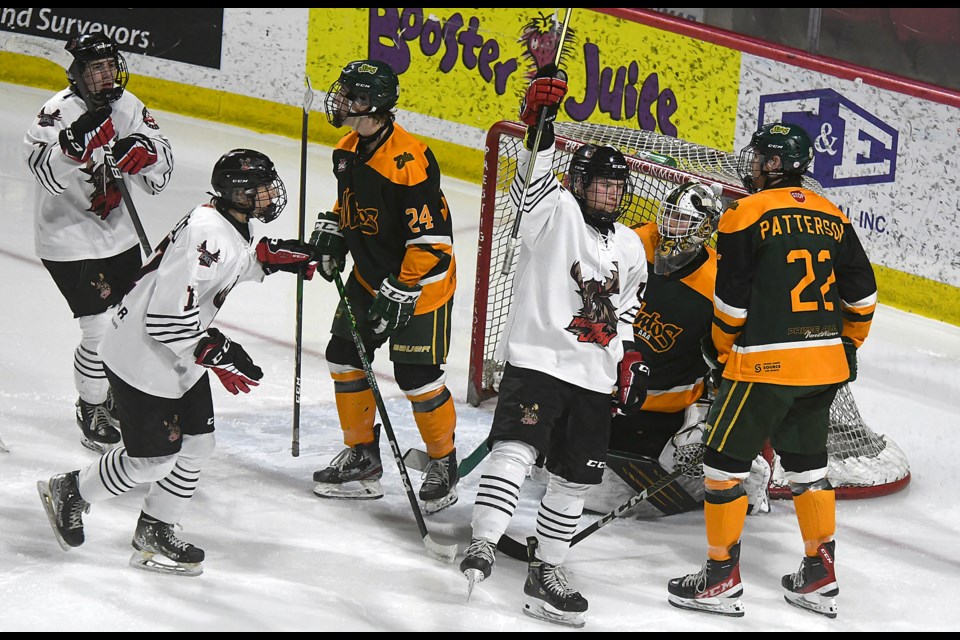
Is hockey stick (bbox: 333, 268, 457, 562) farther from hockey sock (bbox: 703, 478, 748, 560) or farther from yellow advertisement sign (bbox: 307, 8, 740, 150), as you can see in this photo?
yellow advertisement sign (bbox: 307, 8, 740, 150)

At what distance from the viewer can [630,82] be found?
22.5 ft

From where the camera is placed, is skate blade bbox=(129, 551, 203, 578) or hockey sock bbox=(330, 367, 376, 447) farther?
hockey sock bbox=(330, 367, 376, 447)

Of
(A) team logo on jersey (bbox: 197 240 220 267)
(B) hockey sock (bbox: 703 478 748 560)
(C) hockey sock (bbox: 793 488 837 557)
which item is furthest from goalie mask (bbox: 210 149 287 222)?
(C) hockey sock (bbox: 793 488 837 557)

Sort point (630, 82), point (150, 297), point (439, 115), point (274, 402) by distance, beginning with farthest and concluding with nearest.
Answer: point (439, 115) < point (630, 82) < point (274, 402) < point (150, 297)

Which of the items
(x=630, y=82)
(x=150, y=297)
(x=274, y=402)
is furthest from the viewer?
(x=630, y=82)

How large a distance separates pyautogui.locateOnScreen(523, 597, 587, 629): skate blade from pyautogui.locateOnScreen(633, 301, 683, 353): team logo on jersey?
0.97m

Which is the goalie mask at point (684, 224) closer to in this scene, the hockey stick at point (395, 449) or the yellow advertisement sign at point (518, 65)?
the hockey stick at point (395, 449)

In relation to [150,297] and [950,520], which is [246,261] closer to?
[150,297]

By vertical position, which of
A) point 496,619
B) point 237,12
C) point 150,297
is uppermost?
point 237,12

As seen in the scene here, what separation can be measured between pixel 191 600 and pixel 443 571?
0.68 metres

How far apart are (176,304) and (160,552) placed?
689mm

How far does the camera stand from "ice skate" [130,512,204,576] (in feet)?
12.1

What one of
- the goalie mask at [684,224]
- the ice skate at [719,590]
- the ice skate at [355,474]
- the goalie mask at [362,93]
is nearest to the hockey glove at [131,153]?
the goalie mask at [362,93]
